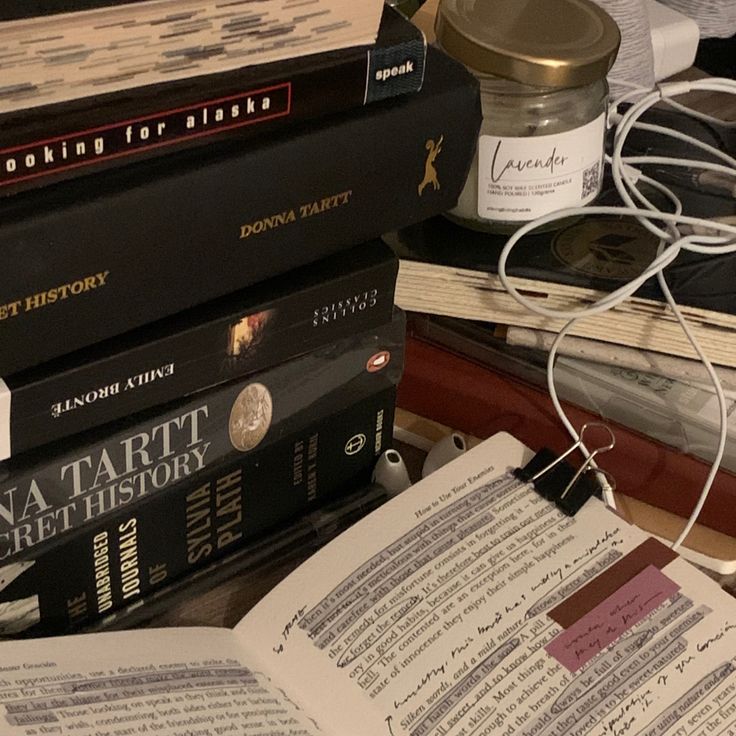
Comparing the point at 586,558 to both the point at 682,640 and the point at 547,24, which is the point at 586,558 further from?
the point at 547,24

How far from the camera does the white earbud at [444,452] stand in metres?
0.67

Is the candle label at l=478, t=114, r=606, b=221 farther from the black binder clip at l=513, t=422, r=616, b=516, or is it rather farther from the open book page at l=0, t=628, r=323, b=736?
the open book page at l=0, t=628, r=323, b=736

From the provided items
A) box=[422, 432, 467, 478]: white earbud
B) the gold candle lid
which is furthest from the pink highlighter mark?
the gold candle lid

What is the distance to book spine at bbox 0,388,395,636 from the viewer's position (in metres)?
0.56

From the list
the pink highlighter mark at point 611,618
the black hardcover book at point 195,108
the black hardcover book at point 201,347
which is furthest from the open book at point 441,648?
the black hardcover book at point 195,108

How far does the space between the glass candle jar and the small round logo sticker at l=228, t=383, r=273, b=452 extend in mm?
185

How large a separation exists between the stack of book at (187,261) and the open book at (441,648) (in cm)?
6

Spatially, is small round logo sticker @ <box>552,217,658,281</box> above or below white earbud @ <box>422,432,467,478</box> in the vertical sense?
above

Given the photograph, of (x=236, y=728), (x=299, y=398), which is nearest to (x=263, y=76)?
(x=299, y=398)

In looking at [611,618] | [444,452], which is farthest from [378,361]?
[611,618]

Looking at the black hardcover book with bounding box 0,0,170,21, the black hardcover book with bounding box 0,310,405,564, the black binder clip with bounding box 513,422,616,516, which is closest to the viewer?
the black hardcover book with bounding box 0,0,170,21

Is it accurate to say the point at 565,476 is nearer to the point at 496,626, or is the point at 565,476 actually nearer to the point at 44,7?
the point at 496,626

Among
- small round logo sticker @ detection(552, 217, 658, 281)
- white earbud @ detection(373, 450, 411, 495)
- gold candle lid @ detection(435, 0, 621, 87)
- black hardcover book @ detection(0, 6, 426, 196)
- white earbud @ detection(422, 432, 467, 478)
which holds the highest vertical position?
black hardcover book @ detection(0, 6, 426, 196)

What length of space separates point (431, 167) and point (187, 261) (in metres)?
0.14
